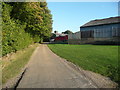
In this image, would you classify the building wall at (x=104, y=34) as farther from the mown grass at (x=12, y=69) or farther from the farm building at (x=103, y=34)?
the mown grass at (x=12, y=69)

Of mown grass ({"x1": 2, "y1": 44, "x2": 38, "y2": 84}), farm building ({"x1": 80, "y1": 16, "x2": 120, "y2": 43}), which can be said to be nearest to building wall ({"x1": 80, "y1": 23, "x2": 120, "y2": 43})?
farm building ({"x1": 80, "y1": 16, "x2": 120, "y2": 43})

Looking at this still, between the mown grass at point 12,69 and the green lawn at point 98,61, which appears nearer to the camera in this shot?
the mown grass at point 12,69

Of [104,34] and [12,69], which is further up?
[104,34]

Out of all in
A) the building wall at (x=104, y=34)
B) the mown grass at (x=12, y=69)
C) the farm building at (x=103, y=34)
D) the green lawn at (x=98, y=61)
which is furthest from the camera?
the building wall at (x=104, y=34)

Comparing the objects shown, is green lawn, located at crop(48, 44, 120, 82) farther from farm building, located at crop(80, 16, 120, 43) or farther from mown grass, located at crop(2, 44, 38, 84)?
farm building, located at crop(80, 16, 120, 43)

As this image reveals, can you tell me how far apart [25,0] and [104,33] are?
2479 cm

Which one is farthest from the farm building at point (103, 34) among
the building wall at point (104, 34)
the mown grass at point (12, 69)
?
the mown grass at point (12, 69)

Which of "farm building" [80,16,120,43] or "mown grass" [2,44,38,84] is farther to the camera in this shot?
"farm building" [80,16,120,43]

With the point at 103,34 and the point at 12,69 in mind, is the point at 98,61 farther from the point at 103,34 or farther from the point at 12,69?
the point at 103,34

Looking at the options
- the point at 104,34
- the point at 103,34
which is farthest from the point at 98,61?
the point at 103,34

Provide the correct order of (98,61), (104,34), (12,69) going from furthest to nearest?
1. (104,34)
2. (98,61)
3. (12,69)

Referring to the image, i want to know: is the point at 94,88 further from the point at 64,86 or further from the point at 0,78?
the point at 0,78

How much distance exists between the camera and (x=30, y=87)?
4.36 meters

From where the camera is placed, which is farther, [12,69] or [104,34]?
[104,34]
